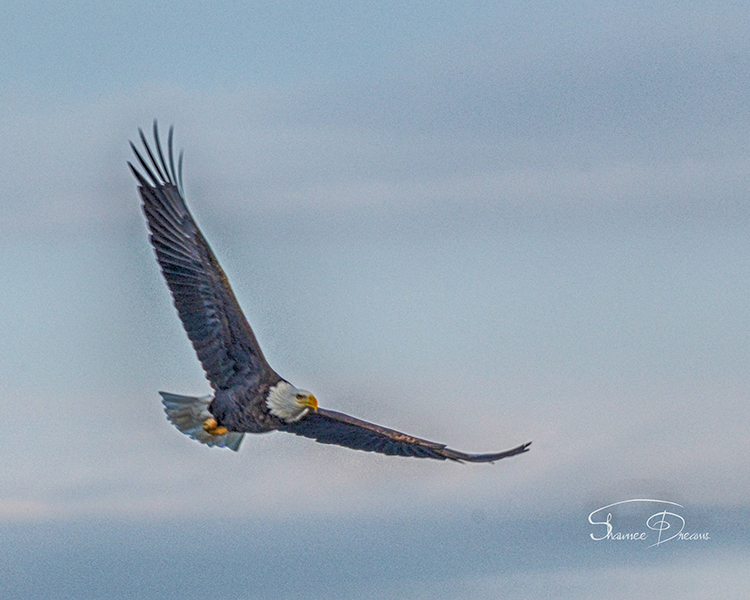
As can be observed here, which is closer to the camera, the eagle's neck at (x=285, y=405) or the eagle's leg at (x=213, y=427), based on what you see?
the eagle's neck at (x=285, y=405)

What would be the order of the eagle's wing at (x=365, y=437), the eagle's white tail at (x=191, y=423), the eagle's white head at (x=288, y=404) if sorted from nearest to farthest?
the eagle's white head at (x=288, y=404), the eagle's wing at (x=365, y=437), the eagle's white tail at (x=191, y=423)

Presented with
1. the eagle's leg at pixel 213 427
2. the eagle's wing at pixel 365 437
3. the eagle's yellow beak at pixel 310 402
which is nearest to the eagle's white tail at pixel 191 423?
the eagle's leg at pixel 213 427

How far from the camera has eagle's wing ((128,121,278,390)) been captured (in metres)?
19.6

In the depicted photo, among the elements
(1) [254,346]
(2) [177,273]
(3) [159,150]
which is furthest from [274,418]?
(3) [159,150]

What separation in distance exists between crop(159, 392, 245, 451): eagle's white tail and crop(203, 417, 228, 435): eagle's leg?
0.89 metres

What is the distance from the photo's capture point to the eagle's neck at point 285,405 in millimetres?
19453

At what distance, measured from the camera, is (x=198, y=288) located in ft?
64.4

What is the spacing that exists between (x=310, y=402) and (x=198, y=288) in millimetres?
2214

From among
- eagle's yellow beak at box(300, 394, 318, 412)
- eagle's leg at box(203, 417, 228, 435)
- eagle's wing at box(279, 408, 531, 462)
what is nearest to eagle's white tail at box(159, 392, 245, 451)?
eagle's leg at box(203, 417, 228, 435)

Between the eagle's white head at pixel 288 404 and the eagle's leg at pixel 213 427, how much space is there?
3.40 ft

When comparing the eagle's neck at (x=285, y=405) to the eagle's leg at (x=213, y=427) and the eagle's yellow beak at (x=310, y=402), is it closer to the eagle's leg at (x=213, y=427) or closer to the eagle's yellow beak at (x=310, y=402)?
the eagle's yellow beak at (x=310, y=402)

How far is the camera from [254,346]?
19672mm

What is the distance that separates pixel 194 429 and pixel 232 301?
2.67 meters

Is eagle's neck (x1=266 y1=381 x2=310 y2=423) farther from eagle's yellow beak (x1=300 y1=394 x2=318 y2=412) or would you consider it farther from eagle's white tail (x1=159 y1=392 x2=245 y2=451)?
eagle's white tail (x1=159 y1=392 x2=245 y2=451)
